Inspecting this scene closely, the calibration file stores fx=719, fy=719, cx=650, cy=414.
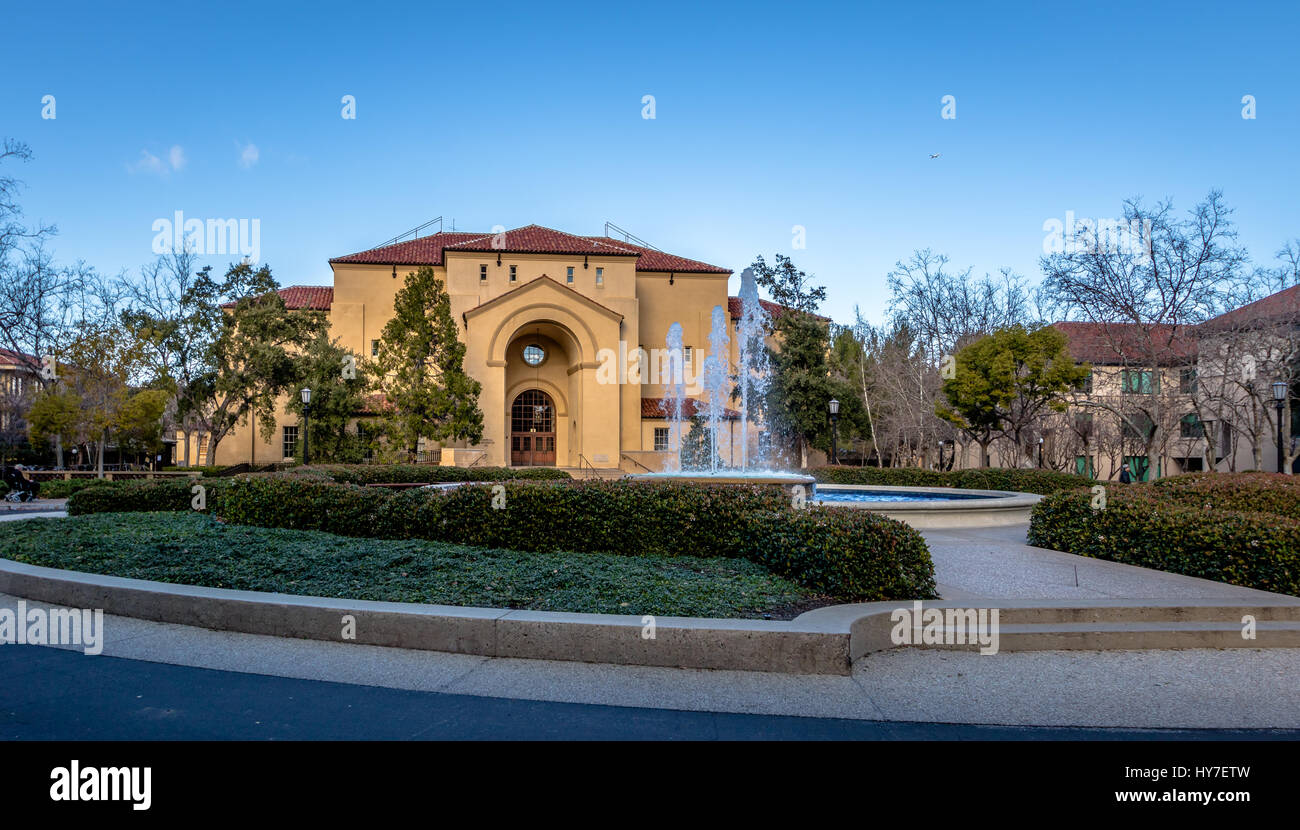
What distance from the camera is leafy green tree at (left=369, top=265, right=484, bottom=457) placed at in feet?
96.4

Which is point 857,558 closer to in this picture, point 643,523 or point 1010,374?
point 643,523

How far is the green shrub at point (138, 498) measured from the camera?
45.3 ft

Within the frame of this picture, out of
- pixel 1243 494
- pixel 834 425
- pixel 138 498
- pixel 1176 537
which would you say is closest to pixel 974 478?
pixel 834 425

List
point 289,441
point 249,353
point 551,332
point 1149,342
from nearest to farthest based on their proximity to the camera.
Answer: point 1149,342, point 249,353, point 551,332, point 289,441

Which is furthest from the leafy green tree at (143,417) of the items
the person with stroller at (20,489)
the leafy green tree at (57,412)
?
the person with stroller at (20,489)

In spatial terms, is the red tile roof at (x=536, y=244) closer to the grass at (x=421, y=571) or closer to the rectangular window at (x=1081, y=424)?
the rectangular window at (x=1081, y=424)

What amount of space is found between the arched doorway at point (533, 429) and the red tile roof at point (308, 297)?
1274 cm

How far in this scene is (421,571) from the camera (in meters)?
7.53

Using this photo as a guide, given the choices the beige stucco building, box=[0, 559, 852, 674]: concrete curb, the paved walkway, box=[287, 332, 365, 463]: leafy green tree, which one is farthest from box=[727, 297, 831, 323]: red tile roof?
box=[0, 559, 852, 674]: concrete curb

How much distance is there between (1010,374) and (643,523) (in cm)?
2201

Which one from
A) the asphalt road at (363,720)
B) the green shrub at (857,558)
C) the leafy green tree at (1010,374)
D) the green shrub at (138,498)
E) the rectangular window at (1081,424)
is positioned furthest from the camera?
the rectangular window at (1081,424)
